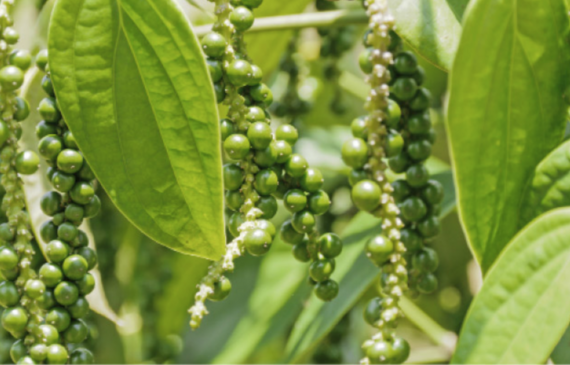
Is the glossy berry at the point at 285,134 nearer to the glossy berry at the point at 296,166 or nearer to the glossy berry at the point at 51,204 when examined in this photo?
the glossy berry at the point at 296,166

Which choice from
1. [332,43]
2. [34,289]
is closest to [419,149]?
[34,289]

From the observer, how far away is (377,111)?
0.55 meters

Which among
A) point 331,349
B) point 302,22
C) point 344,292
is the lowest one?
point 331,349

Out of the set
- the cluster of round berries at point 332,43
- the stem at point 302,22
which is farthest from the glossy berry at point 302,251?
the cluster of round berries at point 332,43

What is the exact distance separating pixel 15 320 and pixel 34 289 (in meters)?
0.03

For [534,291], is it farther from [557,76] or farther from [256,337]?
[256,337]

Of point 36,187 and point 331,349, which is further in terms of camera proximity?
point 331,349

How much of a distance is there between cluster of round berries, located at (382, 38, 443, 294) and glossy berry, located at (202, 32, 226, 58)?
0.15 m

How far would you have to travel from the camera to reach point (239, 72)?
21.6 inches

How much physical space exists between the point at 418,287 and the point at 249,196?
183 mm

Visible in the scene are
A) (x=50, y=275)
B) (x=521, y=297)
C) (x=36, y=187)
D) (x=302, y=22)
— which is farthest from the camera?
(x=302, y=22)

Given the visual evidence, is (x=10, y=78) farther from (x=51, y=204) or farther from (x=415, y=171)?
(x=415, y=171)

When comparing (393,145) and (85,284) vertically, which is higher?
(393,145)

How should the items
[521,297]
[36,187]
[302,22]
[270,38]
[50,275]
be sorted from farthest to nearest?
[270,38] < [302,22] < [36,187] < [50,275] < [521,297]
